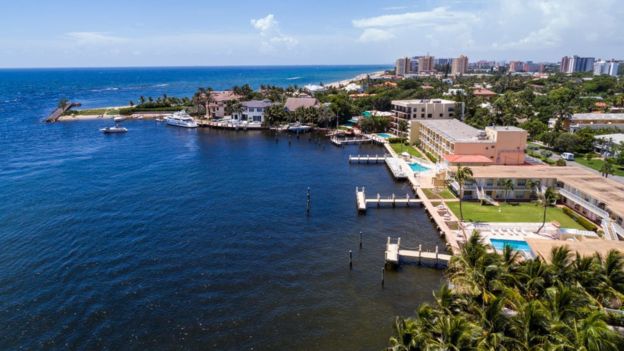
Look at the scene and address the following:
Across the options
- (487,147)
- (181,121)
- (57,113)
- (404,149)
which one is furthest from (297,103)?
(57,113)

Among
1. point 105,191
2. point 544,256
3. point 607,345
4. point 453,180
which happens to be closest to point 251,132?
point 105,191

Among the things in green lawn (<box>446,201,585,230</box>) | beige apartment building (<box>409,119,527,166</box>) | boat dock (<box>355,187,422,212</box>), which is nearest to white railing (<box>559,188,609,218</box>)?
green lawn (<box>446,201,585,230</box>)

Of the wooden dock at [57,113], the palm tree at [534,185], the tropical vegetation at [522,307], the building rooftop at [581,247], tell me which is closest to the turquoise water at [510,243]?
the building rooftop at [581,247]

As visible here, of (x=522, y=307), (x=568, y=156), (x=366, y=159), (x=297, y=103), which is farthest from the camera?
(x=297, y=103)

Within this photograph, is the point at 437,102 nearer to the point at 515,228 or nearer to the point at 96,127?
the point at 515,228

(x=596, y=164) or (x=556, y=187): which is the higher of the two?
(x=556, y=187)

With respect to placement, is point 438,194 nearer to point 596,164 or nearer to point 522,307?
point 596,164

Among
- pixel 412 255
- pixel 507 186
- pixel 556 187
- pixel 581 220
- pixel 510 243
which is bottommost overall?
Result: pixel 412 255
